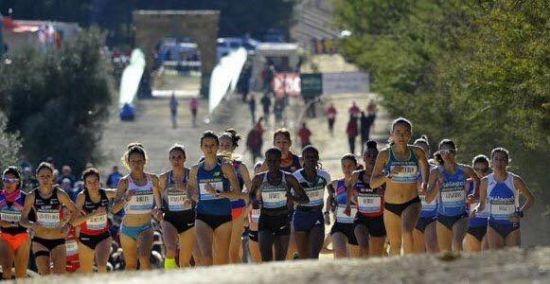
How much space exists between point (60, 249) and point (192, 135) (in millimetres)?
39902

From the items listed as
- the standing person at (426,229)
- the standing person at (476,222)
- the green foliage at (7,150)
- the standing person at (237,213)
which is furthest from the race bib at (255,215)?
the green foliage at (7,150)

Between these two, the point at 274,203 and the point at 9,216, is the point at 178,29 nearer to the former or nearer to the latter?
the point at 9,216

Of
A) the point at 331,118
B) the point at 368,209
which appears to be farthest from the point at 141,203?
the point at 331,118

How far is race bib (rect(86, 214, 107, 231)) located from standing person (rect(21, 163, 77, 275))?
0.24 m

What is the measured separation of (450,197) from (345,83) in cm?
3687

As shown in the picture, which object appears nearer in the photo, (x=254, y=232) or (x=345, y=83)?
(x=254, y=232)

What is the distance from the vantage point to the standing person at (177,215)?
19.0 meters

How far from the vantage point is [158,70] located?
8625cm

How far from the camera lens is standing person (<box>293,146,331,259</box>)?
1872cm

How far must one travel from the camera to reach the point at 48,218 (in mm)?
19188

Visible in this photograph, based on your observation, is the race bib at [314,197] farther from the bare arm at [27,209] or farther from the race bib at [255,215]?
the bare arm at [27,209]

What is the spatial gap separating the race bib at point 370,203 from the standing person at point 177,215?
1833mm

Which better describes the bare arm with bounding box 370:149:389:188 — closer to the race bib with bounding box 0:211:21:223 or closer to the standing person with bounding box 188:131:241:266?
the standing person with bounding box 188:131:241:266

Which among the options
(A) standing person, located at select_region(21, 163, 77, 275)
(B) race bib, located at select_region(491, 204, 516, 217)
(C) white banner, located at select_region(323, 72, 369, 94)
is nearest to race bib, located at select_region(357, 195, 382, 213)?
(B) race bib, located at select_region(491, 204, 516, 217)
